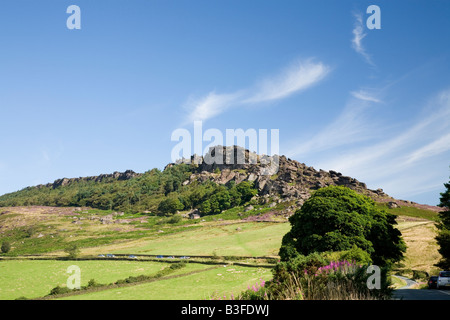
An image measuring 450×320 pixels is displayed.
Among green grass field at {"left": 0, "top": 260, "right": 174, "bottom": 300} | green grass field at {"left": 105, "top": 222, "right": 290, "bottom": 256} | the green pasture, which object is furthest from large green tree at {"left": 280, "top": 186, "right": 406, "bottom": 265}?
green grass field at {"left": 0, "top": 260, "right": 174, "bottom": 300}

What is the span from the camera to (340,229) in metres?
37.4

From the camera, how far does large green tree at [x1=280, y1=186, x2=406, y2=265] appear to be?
36.2 meters

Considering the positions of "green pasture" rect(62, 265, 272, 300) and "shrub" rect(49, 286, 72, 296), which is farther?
"shrub" rect(49, 286, 72, 296)

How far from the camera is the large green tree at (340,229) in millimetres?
36188

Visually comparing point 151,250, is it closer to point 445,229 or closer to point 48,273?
point 48,273

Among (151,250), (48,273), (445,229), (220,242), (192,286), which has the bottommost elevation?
(48,273)

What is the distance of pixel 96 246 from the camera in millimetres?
99000

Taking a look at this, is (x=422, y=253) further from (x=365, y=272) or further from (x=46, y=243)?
(x=46, y=243)

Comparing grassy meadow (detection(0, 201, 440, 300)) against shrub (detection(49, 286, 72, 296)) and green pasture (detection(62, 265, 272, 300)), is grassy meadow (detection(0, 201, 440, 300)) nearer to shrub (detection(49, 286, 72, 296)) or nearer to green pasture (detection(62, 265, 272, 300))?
green pasture (detection(62, 265, 272, 300))

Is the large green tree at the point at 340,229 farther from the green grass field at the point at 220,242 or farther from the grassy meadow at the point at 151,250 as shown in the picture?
the green grass field at the point at 220,242

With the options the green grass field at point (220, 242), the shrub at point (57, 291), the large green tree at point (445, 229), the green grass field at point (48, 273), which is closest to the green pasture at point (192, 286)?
the shrub at point (57, 291)

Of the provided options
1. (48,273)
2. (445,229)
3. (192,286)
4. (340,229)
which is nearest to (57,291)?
(192,286)

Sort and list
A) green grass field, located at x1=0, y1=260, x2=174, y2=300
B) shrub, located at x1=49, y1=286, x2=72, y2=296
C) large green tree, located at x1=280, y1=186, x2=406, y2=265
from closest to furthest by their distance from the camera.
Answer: large green tree, located at x1=280, y1=186, x2=406, y2=265, shrub, located at x1=49, y1=286, x2=72, y2=296, green grass field, located at x1=0, y1=260, x2=174, y2=300
